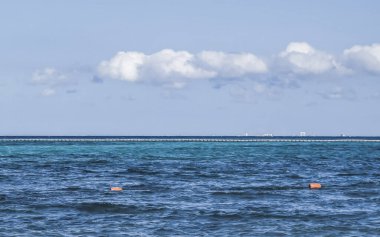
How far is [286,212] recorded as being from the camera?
3900cm

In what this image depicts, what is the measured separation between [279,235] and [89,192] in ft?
67.9

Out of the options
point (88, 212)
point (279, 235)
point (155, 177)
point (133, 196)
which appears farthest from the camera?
point (155, 177)

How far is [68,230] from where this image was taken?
107 ft

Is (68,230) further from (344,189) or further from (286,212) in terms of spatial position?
(344,189)

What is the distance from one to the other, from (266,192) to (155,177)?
54.5 feet

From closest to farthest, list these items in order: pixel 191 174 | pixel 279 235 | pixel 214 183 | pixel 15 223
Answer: pixel 279 235 → pixel 15 223 → pixel 214 183 → pixel 191 174

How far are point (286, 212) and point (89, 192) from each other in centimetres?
1626

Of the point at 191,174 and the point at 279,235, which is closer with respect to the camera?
the point at 279,235

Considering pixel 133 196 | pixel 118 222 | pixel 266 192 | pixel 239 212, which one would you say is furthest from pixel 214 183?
pixel 118 222

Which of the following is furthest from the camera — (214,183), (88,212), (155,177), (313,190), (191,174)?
(191,174)

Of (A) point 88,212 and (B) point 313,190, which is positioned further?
(B) point 313,190

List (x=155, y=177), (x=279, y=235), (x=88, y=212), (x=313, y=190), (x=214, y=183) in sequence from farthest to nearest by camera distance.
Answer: (x=155, y=177)
(x=214, y=183)
(x=313, y=190)
(x=88, y=212)
(x=279, y=235)

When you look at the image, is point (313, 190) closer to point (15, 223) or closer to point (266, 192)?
point (266, 192)

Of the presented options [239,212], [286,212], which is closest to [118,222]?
[239,212]
